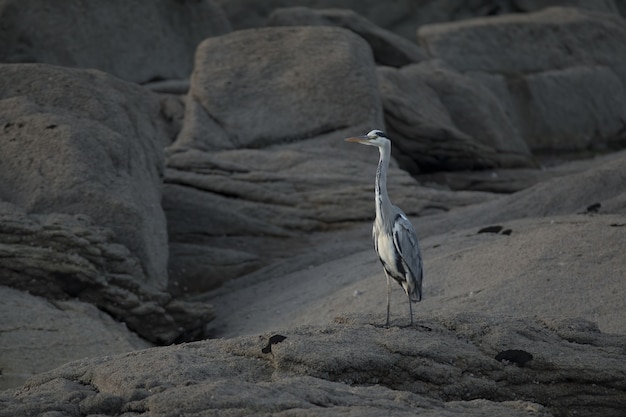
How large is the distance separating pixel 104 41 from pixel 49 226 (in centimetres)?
1087

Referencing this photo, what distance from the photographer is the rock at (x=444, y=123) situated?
19.8 meters

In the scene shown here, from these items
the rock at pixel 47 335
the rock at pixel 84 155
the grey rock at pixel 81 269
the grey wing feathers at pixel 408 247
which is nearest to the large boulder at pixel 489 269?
the grey wing feathers at pixel 408 247

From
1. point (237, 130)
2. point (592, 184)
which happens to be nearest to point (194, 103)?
point (237, 130)

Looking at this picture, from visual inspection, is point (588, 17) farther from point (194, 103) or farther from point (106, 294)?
point (106, 294)

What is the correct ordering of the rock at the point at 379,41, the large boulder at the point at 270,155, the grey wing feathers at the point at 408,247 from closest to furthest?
the grey wing feathers at the point at 408,247, the large boulder at the point at 270,155, the rock at the point at 379,41

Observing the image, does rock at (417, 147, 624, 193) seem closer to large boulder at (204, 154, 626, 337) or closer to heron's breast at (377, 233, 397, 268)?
large boulder at (204, 154, 626, 337)

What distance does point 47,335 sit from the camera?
34.9 feet

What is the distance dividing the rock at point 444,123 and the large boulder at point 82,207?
6.90m

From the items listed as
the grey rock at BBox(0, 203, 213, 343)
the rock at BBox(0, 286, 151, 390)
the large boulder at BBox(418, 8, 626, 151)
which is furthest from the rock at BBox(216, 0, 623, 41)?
the rock at BBox(0, 286, 151, 390)

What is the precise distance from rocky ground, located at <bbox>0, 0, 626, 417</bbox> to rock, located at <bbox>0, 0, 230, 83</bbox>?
49 mm

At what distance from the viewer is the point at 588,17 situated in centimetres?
2820

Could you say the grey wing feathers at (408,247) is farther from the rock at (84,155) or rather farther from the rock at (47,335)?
the rock at (84,155)

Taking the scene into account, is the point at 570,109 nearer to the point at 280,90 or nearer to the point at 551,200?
the point at 280,90

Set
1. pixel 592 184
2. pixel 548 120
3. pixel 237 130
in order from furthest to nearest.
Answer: pixel 548 120 < pixel 237 130 < pixel 592 184
